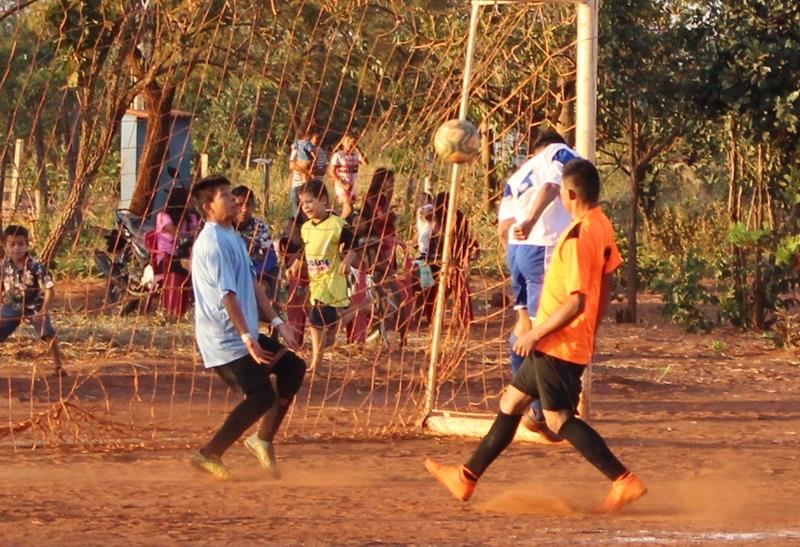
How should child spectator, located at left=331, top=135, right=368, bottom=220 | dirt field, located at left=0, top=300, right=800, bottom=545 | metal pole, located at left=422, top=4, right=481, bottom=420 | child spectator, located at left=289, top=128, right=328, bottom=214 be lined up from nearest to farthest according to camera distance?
1. dirt field, located at left=0, top=300, right=800, bottom=545
2. metal pole, located at left=422, top=4, right=481, bottom=420
3. child spectator, located at left=289, top=128, right=328, bottom=214
4. child spectator, located at left=331, top=135, right=368, bottom=220

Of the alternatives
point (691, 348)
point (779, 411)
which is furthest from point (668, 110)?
point (779, 411)

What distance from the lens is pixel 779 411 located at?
11078 millimetres

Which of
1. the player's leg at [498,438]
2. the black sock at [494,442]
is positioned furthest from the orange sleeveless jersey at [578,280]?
the black sock at [494,442]

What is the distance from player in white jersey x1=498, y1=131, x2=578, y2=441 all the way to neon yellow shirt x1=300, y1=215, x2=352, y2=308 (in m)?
2.80

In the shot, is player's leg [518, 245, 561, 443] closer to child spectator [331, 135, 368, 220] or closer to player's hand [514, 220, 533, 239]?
player's hand [514, 220, 533, 239]

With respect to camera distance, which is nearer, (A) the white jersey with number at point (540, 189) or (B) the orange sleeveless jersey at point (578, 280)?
(B) the orange sleeveless jersey at point (578, 280)

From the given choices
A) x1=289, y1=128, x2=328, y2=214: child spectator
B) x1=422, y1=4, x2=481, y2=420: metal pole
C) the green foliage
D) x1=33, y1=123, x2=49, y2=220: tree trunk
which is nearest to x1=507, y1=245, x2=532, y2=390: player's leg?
x1=422, y1=4, x2=481, y2=420: metal pole

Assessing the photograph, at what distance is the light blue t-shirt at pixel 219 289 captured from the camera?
7.45m

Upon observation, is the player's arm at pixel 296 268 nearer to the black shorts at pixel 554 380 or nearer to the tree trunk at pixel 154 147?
the tree trunk at pixel 154 147

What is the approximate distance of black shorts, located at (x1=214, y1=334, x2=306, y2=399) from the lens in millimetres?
7609

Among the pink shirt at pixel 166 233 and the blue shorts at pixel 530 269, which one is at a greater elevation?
the pink shirt at pixel 166 233

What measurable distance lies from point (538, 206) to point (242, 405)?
2.03 meters

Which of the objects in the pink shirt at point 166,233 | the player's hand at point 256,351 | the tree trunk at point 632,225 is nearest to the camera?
the player's hand at point 256,351

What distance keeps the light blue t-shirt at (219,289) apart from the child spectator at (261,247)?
2.62m
